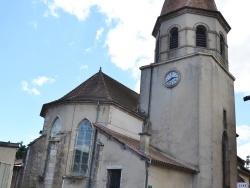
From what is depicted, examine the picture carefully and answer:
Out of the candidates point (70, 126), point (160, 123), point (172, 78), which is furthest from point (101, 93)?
point (172, 78)

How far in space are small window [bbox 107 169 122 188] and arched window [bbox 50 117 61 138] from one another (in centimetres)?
456

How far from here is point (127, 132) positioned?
1927cm

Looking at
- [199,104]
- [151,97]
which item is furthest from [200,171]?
[151,97]

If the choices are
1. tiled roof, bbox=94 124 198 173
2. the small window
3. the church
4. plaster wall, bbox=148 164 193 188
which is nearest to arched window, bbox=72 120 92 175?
the church

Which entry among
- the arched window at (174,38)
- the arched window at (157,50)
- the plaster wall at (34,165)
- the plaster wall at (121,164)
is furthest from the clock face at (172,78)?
the plaster wall at (34,165)

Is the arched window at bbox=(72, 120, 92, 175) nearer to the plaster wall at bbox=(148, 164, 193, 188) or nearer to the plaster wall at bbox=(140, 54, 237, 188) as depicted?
the plaster wall at bbox=(148, 164, 193, 188)

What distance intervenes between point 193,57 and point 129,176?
8.95 m

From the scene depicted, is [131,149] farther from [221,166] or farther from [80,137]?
[221,166]

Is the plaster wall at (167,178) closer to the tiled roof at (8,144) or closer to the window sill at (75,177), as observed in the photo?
the window sill at (75,177)

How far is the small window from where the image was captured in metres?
15.5

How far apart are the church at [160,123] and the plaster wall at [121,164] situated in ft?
0.15

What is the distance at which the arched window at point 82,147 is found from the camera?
17266mm

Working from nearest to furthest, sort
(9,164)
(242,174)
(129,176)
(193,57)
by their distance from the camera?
(9,164), (129,176), (193,57), (242,174)

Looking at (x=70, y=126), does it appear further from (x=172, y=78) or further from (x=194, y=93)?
(x=194, y=93)
